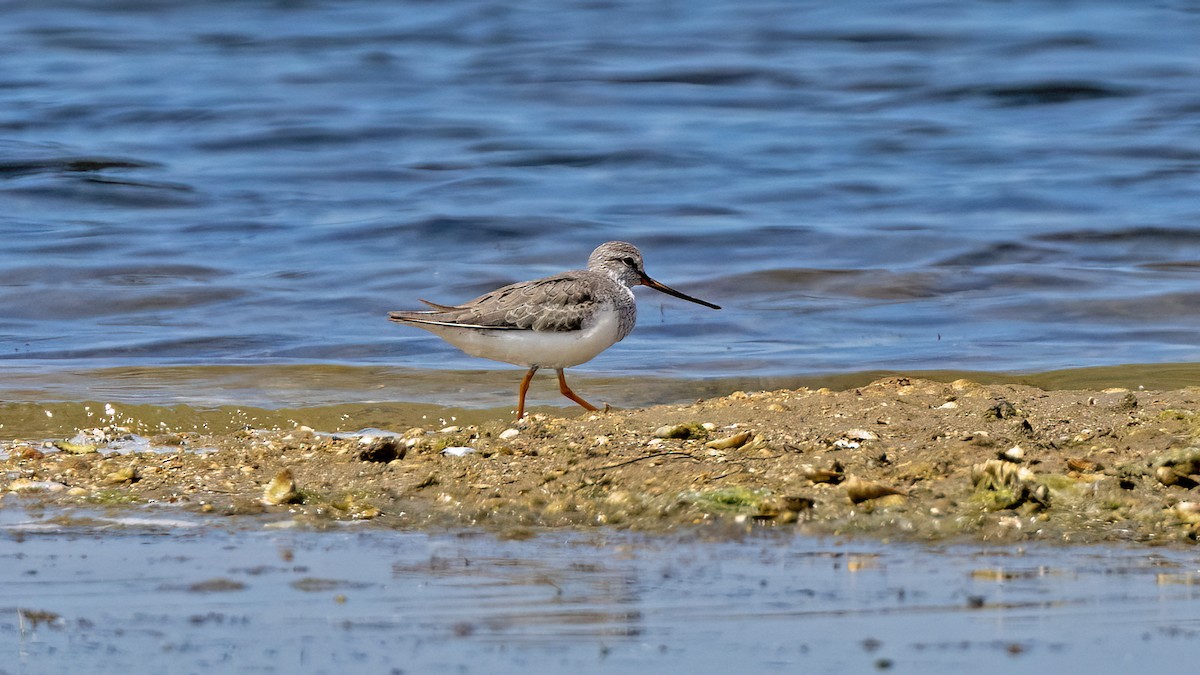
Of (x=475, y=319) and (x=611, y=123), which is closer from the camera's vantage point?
(x=475, y=319)

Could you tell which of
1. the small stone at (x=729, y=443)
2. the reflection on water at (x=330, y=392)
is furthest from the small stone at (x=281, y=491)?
the reflection on water at (x=330, y=392)

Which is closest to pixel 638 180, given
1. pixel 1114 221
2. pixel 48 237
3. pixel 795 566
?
pixel 1114 221

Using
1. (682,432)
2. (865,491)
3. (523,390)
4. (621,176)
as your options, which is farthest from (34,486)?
(621,176)

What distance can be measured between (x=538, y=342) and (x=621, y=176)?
8.67 meters

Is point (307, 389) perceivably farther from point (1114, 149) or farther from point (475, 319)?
point (1114, 149)

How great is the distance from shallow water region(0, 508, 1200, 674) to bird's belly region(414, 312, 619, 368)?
2.39 m

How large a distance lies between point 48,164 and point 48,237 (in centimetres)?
300

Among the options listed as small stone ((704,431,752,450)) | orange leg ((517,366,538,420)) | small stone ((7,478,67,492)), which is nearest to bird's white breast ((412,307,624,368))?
orange leg ((517,366,538,420))

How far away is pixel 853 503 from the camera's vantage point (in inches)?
171

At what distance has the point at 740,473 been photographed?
4.63 metres

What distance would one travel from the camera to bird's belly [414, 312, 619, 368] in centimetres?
666

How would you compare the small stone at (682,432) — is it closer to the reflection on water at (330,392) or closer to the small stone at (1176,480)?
the small stone at (1176,480)

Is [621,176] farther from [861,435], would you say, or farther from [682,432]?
[861,435]

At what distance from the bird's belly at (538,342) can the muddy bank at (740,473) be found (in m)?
0.92
